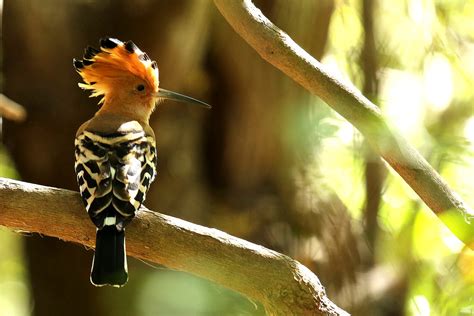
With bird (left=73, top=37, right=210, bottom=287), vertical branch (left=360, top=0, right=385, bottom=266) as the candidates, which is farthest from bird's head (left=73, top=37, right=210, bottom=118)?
vertical branch (left=360, top=0, right=385, bottom=266)

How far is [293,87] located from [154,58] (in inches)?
33.1

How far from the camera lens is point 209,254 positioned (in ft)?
7.38

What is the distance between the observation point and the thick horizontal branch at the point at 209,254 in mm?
2244

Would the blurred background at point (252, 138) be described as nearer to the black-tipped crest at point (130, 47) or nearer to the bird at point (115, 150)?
the bird at point (115, 150)

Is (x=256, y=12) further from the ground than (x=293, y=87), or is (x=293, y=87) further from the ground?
(x=256, y=12)

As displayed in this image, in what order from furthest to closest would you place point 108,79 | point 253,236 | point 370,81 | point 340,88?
point 253,236 → point 370,81 → point 108,79 → point 340,88

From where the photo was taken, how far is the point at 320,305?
2.24 meters

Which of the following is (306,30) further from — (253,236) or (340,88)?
(340,88)

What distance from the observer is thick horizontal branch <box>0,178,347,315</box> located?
7.36 feet

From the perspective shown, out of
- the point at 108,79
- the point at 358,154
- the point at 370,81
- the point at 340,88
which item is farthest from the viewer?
the point at 358,154

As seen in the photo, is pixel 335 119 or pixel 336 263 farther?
pixel 336 263

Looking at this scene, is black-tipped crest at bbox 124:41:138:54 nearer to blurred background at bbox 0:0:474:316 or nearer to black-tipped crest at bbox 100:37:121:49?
black-tipped crest at bbox 100:37:121:49

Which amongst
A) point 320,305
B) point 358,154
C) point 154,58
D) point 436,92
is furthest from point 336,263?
point 320,305

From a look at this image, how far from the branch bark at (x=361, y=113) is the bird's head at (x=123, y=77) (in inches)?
46.2
